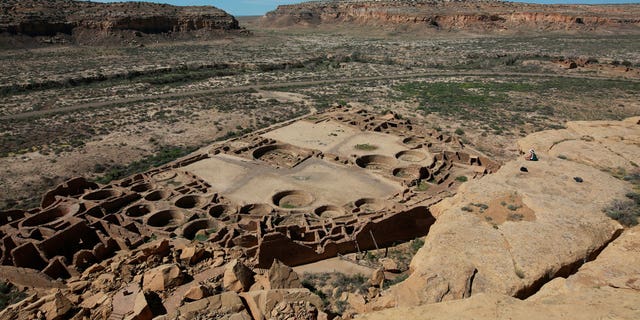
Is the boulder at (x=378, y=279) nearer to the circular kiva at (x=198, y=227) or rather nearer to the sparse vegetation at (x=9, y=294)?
the circular kiva at (x=198, y=227)

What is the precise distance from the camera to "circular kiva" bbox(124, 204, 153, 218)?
937 inches

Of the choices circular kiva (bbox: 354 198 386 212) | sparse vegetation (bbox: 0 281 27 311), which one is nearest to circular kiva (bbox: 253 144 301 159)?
circular kiva (bbox: 354 198 386 212)

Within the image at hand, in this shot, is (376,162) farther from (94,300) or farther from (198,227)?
(94,300)

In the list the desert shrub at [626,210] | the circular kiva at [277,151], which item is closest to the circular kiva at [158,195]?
the circular kiva at [277,151]

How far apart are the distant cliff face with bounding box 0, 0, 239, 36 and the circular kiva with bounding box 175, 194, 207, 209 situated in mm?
84478

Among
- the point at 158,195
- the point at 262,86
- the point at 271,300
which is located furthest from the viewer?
the point at 262,86

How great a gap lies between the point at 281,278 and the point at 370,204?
11.5 metres

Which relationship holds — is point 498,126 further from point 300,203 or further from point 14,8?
point 14,8

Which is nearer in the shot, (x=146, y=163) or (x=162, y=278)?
(x=162, y=278)

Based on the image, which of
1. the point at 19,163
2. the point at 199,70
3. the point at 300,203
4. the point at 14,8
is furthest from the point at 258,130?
the point at 14,8

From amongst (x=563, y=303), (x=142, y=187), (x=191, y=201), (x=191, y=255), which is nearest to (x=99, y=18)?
(x=142, y=187)

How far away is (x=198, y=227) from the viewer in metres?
22.8

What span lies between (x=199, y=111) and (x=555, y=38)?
95.1m

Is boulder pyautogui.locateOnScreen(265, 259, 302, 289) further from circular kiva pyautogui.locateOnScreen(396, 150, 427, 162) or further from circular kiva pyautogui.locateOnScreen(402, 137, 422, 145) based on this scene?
circular kiva pyautogui.locateOnScreen(402, 137, 422, 145)
